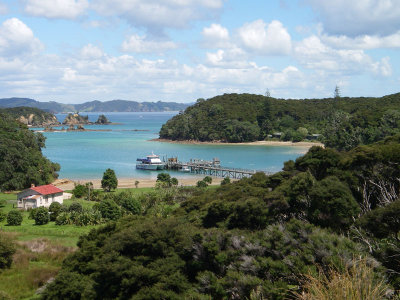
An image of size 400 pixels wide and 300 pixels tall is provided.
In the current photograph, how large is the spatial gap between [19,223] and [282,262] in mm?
19753

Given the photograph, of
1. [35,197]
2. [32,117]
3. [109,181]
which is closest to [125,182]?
[109,181]

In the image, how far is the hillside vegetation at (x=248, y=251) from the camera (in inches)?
441

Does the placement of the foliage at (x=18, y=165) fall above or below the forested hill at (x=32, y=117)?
below

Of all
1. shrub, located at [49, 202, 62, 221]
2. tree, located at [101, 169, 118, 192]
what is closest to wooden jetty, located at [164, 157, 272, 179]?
tree, located at [101, 169, 118, 192]

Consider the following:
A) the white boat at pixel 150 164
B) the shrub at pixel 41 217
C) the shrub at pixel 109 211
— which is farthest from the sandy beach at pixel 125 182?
the shrub at pixel 109 211

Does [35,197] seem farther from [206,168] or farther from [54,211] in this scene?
[206,168]

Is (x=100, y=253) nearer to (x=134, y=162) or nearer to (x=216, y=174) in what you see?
(x=216, y=174)

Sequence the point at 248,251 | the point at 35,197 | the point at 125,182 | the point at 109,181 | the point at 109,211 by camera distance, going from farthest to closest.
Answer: the point at 125,182, the point at 109,181, the point at 35,197, the point at 109,211, the point at 248,251

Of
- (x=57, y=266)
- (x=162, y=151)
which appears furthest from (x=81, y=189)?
(x=162, y=151)

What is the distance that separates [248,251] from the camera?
12.9 m

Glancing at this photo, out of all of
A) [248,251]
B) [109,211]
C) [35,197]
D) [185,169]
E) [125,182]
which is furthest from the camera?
[185,169]

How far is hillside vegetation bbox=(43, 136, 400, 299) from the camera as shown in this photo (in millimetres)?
11203

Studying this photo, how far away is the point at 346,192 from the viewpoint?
17.1 metres

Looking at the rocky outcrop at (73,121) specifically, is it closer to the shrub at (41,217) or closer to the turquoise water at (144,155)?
the turquoise water at (144,155)
